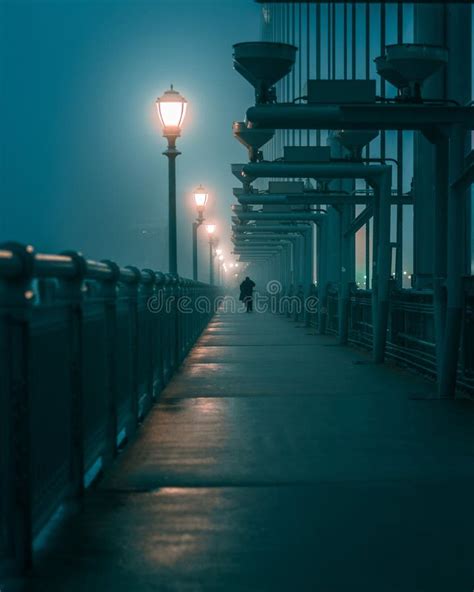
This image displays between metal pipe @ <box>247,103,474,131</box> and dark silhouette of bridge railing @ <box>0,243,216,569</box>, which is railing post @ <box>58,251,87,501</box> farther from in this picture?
metal pipe @ <box>247,103,474,131</box>

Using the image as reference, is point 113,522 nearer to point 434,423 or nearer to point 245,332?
point 434,423

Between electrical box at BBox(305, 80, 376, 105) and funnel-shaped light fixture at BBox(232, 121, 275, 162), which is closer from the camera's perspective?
electrical box at BBox(305, 80, 376, 105)

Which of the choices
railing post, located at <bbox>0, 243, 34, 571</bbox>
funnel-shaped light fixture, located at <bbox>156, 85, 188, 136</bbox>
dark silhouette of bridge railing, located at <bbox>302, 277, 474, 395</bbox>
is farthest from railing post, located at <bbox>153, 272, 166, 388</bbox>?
railing post, located at <bbox>0, 243, 34, 571</bbox>

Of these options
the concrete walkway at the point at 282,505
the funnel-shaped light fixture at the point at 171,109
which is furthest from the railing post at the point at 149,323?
the funnel-shaped light fixture at the point at 171,109

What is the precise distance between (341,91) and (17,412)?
22.9 ft

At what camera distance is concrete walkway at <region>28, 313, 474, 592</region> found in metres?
3.79

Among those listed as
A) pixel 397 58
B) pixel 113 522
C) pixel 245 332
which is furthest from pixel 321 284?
pixel 113 522

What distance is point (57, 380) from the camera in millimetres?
4449

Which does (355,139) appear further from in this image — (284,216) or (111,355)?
(284,216)

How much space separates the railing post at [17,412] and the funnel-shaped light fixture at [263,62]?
800 cm

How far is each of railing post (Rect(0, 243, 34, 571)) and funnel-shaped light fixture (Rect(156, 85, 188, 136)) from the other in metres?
12.2

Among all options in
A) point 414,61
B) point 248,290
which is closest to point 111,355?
point 414,61

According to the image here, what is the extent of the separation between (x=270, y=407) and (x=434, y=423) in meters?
1.72

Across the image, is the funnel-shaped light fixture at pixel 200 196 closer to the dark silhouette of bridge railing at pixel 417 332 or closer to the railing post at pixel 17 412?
the dark silhouette of bridge railing at pixel 417 332
